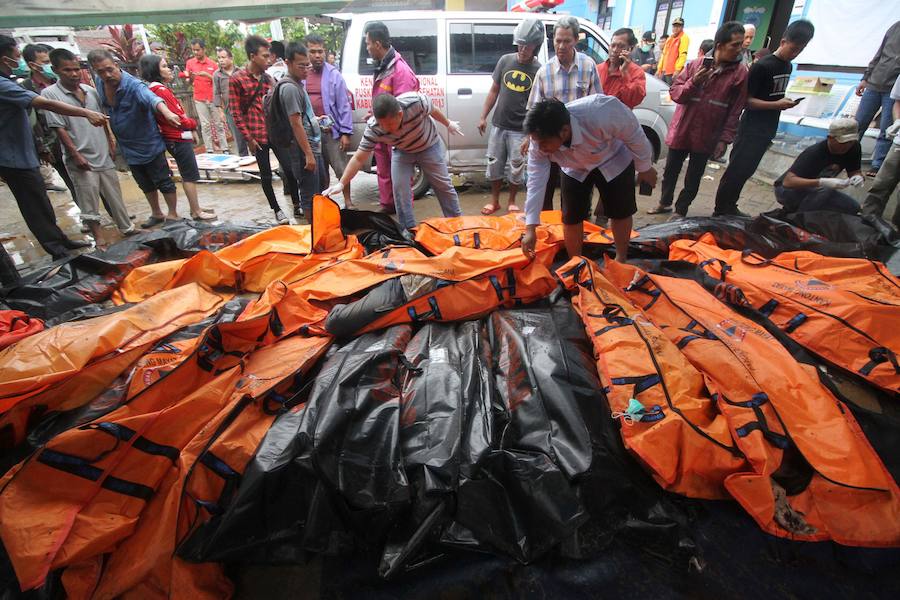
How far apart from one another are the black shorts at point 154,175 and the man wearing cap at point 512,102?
3.41 meters

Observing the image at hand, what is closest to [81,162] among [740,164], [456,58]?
[456,58]

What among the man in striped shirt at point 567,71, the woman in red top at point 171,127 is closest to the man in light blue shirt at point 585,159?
the man in striped shirt at point 567,71

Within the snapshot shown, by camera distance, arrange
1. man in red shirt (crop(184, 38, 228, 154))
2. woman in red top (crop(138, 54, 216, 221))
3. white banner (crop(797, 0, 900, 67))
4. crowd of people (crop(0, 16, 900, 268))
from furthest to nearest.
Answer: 1. man in red shirt (crop(184, 38, 228, 154))
2. white banner (crop(797, 0, 900, 67))
3. woman in red top (crop(138, 54, 216, 221))
4. crowd of people (crop(0, 16, 900, 268))

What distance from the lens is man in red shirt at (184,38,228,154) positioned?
830cm

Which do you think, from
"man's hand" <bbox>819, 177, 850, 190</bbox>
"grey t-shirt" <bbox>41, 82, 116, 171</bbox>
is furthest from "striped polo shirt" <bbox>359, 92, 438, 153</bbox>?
"man's hand" <bbox>819, 177, 850, 190</bbox>

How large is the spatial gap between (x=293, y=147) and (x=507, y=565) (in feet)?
13.3

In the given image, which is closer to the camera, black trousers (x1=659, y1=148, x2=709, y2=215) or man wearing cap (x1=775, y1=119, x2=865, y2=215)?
man wearing cap (x1=775, y1=119, x2=865, y2=215)

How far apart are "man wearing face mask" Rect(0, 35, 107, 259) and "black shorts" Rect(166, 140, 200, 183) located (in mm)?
958

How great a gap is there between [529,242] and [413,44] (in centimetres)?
338

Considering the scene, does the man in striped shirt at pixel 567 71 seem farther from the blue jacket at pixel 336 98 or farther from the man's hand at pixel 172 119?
the man's hand at pixel 172 119

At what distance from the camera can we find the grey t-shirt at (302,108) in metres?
3.90

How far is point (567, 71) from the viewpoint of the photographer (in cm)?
354

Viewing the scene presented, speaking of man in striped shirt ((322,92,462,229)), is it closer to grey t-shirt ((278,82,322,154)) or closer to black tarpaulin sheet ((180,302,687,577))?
grey t-shirt ((278,82,322,154))

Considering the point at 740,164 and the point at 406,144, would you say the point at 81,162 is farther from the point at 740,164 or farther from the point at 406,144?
the point at 740,164
